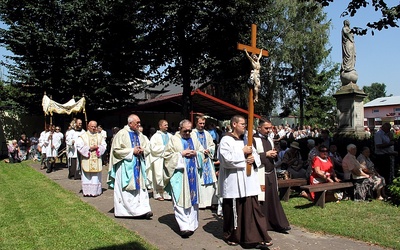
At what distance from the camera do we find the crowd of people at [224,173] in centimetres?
591

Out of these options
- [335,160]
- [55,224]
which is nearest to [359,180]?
[335,160]

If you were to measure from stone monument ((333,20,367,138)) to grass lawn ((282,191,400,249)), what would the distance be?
4928 millimetres

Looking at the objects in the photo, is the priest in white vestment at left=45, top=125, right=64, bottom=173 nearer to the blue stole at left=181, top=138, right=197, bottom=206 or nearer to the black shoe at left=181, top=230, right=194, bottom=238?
the blue stole at left=181, top=138, right=197, bottom=206

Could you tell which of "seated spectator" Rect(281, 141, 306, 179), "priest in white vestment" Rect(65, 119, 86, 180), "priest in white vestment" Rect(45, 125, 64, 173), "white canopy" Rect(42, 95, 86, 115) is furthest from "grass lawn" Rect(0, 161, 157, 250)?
"white canopy" Rect(42, 95, 86, 115)

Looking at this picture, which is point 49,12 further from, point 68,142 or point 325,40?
point 325,40

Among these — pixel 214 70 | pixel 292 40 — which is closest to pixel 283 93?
pixel 292 40

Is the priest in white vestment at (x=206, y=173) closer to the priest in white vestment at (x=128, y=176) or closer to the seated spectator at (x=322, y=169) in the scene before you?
the priest in white vestment at (x=128, y=176)

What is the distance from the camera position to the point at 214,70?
1852cm

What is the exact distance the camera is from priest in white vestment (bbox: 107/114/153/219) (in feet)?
25.3

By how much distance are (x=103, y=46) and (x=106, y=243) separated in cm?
1663

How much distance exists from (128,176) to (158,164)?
2828 millimetres

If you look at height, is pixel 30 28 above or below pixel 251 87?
above

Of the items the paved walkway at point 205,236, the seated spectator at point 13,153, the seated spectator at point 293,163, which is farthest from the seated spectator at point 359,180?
the seated spectator at point 13,153

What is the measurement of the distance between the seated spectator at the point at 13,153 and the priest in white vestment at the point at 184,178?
1565cm
